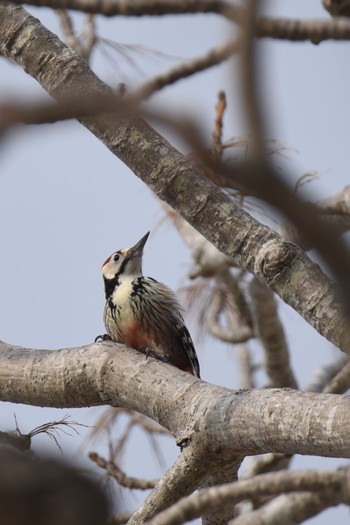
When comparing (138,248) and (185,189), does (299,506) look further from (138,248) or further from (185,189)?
(138,248)

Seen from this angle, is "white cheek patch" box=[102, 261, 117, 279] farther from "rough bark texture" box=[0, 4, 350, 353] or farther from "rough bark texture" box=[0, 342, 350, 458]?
"rough bark texture" box=[0, 4, 350, 353]

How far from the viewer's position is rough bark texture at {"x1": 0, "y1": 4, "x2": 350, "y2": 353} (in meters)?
3.47

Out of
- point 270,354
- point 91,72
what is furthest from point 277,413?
point 270,354

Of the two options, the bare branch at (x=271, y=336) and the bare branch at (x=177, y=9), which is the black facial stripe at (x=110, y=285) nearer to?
the bare branch at (x=271, y=336)

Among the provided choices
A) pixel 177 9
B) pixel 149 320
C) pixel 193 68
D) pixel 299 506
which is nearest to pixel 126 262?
pixel 149 320

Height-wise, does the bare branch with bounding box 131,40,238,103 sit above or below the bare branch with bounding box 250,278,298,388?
above

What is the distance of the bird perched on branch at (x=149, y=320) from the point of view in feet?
18.0

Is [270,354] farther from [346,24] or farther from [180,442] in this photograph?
[346,24]

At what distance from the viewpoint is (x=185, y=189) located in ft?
12.6

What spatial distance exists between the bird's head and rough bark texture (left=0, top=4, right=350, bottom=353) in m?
1.94

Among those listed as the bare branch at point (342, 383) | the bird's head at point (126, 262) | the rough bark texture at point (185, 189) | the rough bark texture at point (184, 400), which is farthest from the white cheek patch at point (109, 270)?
the rough bark texture at point (185, 189)

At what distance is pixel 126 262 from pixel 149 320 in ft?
2.03

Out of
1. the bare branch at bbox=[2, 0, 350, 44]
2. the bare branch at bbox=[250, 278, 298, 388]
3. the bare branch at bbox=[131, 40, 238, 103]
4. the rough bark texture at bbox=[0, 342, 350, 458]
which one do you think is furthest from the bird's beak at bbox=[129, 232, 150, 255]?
the bare branch at bbox=[2, 0, 350, 44]

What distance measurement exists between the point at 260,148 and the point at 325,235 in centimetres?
16
